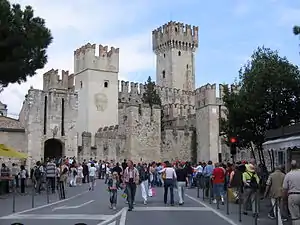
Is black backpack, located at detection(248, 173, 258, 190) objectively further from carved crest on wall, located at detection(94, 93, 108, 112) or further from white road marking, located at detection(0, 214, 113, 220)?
carved crest on wall, located at detection(94, 93, 108, 112)

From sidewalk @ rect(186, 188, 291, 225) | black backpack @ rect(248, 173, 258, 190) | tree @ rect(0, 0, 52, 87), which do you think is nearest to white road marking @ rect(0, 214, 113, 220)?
sidewalk @ rect(186, 188, 291, 225)

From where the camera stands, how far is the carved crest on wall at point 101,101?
196 ft

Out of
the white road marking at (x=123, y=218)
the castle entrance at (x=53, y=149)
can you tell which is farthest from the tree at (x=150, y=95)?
the white road marking at (x=123, y=218)

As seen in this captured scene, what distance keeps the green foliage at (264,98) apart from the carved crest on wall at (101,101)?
32030 millimetres

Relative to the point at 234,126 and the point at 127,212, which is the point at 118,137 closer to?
the point at 234,126

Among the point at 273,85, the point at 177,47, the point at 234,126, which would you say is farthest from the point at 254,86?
the point at 177,47

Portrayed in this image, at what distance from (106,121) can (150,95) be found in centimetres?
1418

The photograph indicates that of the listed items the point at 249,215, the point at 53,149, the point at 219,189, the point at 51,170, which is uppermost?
the point at 53,149

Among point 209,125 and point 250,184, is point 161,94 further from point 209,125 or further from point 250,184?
point 250,184

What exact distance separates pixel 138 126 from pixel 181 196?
33378 mm

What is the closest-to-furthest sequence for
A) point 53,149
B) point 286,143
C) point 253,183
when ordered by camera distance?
point 253,183, point 286,143, point 53,149

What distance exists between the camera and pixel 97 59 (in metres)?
60.4

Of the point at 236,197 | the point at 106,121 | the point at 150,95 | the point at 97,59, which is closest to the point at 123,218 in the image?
the point at 236,197

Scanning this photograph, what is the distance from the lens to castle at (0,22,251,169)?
4359 cm
